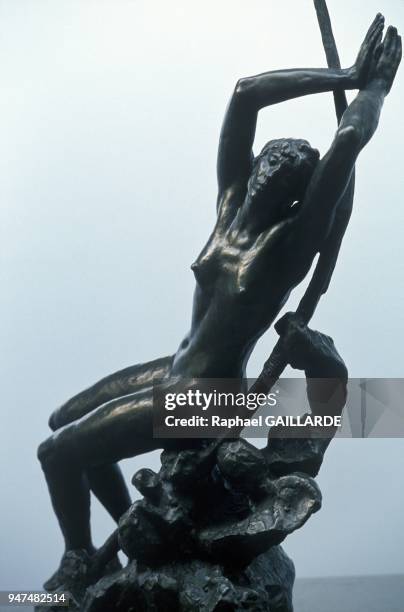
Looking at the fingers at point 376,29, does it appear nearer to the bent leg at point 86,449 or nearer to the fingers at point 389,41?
the fingers at point 389,41

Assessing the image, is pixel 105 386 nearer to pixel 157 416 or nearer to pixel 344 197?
pixel 157 416

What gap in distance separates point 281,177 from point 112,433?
2.71 ft

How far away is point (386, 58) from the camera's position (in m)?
2.66

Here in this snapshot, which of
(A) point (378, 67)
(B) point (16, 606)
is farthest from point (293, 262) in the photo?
(B) point (16, 606)

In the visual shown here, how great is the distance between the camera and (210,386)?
2.67 m

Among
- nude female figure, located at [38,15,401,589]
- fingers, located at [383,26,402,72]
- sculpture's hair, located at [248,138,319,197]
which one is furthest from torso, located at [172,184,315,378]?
fingers, located at [383,26,402,72]

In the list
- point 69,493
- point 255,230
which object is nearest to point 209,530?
point 69,493

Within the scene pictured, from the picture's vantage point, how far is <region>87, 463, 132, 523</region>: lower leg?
292 cm

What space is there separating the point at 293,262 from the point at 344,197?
23cm

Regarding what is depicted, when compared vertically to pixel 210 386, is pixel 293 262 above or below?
above

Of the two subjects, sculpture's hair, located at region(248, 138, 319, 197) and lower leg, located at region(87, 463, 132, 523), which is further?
lower leg, located at region(87, 463, 132, 523)

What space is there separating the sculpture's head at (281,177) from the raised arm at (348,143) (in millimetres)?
59

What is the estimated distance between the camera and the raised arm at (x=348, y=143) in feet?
8.29

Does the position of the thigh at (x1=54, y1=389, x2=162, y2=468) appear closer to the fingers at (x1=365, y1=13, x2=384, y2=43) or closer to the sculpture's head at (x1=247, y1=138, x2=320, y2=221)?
the sculpture's head at (x1=247, y1=138, x2=320, y2=221)
